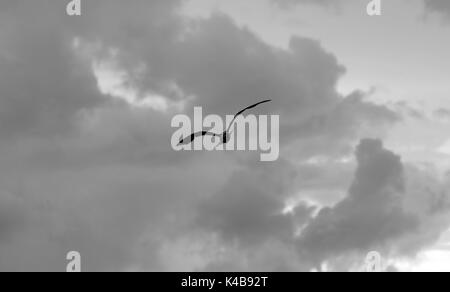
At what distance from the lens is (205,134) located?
10219 centimetres
